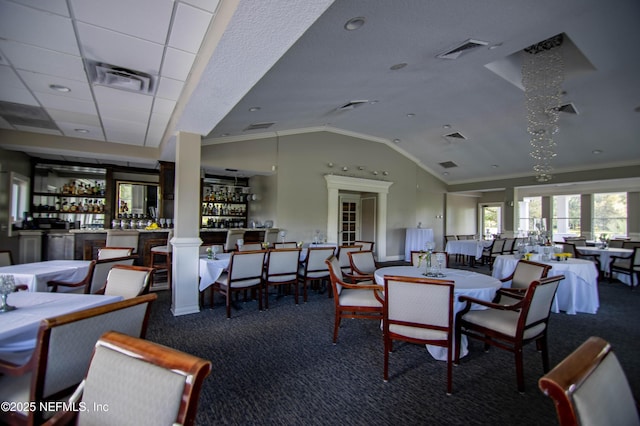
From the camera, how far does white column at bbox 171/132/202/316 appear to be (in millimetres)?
3938

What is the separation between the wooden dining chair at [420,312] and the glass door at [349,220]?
6.52 m

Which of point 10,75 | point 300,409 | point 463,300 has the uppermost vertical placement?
point 10,75

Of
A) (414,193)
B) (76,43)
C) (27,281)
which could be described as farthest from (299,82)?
(414,193)

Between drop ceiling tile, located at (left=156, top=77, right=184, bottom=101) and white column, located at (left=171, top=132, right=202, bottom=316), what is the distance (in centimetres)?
60

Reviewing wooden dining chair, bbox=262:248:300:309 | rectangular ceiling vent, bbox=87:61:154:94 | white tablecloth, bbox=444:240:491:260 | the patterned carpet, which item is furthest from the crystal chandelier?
rectangular ceiling vent, bbox=87:61:154:94

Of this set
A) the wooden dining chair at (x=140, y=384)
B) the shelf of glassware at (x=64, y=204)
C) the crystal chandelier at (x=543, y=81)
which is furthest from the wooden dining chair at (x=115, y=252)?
the crystal chandelier at (x=543, y=81)

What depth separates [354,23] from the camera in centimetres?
289

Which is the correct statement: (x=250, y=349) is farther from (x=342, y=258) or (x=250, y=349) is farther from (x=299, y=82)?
(x=299, y=82)

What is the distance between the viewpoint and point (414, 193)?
987 centimetres

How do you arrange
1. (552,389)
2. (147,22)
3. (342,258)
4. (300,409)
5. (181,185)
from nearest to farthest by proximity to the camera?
(552,389)
(300,409)
(147,22)
(181,185)
(342,258)

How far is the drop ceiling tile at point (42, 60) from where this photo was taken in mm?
2514

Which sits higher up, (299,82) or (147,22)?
(299,82)

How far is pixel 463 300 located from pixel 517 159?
25.6 feet

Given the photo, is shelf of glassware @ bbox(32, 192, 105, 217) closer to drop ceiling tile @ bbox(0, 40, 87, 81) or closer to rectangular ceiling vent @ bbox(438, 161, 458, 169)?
drop ceiling tile @ bbox(0, 40, 87, 81)
